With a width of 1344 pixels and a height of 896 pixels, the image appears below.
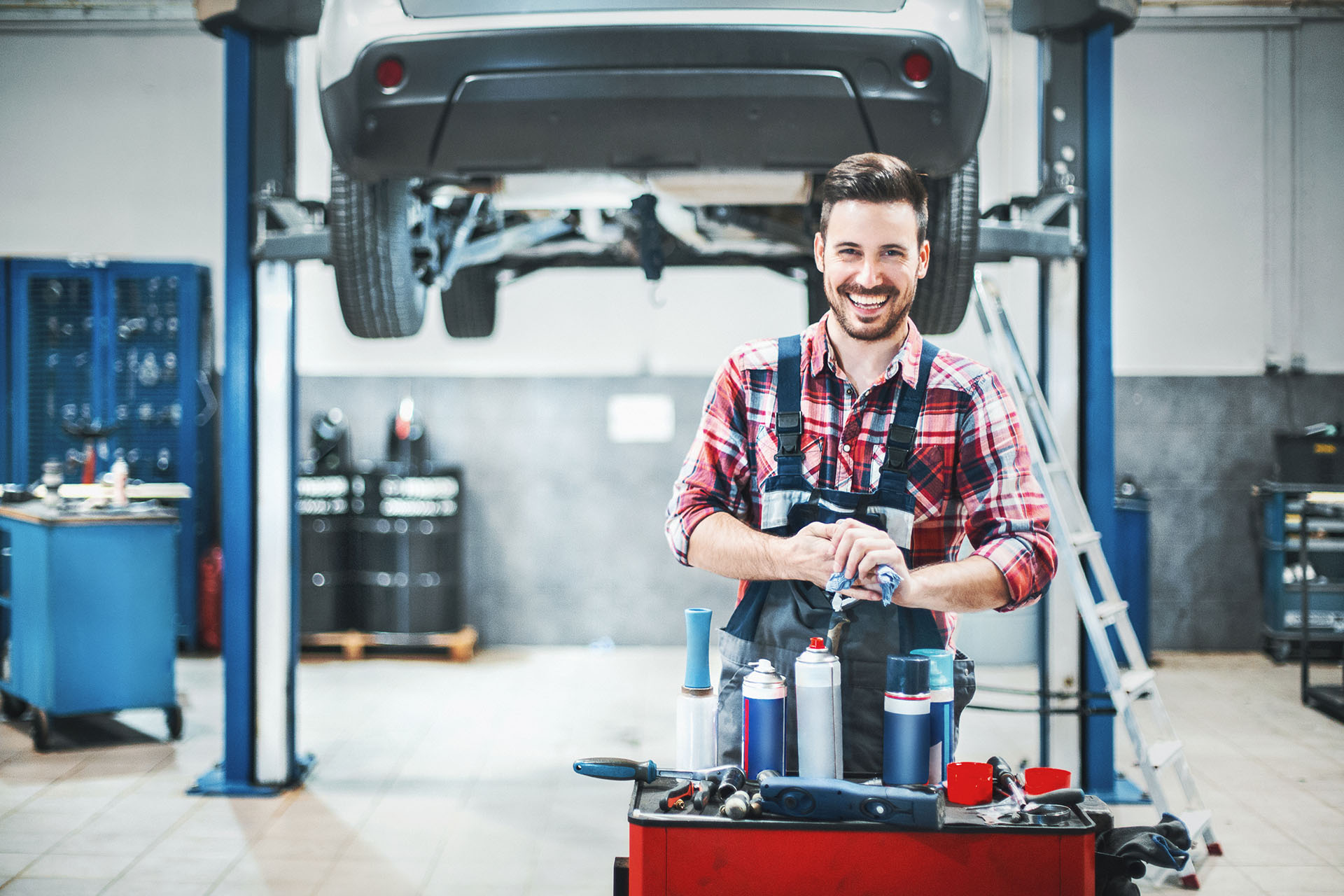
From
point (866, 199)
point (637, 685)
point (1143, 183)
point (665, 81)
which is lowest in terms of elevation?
point (637, 685)

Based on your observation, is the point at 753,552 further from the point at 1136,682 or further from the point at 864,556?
the point at 1136,682

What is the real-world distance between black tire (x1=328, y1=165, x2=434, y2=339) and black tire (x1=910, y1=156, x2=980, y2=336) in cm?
160

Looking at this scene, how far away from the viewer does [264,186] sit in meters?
3.55

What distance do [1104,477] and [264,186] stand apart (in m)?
3.18

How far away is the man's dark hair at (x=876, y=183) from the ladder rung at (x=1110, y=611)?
2202 millimetres

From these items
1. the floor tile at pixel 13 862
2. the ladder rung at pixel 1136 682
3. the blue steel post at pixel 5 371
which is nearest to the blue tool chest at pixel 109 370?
the blue steel post at pixel 5 371

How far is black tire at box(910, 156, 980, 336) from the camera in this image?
2809 millimetres

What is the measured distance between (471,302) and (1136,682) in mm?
3077

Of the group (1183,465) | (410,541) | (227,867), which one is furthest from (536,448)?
(1183,465)

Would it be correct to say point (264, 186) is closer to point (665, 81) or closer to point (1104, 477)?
point (665, 81)

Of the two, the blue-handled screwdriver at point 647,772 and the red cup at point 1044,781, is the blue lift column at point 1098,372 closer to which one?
the red cup at point 1044,781

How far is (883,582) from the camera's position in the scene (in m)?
1.25

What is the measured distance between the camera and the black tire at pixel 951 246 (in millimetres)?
2809

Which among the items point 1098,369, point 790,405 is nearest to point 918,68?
point 790,405
